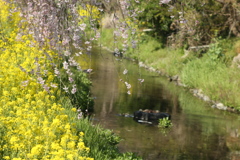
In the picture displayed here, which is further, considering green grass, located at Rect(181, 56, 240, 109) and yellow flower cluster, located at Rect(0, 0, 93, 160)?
green grass, located at Rect(181, 56, 240, 109)

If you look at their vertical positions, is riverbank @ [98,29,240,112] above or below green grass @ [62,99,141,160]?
above

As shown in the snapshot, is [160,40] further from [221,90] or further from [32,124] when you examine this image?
[32,124]

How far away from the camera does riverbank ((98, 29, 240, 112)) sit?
18188 mm

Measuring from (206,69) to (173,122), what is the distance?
22.0 ft

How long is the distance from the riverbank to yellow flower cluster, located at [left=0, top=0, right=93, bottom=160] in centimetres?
561

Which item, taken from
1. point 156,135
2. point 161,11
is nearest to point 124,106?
point 156,135

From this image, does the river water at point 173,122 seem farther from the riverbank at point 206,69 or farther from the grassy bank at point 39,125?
the grassy bank at point 39,125

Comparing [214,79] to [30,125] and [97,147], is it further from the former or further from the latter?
[30,125]

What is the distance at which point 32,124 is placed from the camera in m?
6.98

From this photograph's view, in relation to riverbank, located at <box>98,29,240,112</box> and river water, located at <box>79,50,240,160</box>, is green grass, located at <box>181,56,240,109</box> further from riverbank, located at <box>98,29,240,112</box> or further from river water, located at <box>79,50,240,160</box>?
river water, located at <box>79,50,240,160</box>

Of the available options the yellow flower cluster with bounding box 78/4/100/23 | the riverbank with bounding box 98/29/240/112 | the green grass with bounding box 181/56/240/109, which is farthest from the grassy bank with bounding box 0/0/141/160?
the green grass with bounding box 181/56/240/109

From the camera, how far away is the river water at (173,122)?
485 inches

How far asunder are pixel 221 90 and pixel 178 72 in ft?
16.7

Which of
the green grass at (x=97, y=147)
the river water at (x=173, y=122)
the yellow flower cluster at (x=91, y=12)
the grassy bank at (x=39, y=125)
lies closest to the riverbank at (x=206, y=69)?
the river water at (x=173, y=122)
